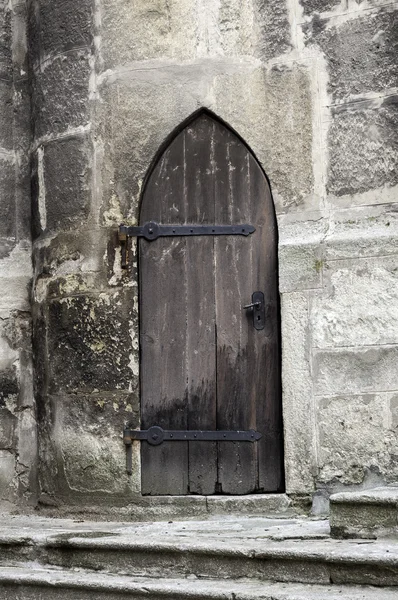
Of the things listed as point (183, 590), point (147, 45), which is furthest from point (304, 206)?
point (183, 590)

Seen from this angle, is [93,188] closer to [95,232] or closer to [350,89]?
[95,232]

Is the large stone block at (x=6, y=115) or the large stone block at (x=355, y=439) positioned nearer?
the large stone block at (x=355, y=439)

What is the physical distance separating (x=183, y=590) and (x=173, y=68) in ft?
8.91

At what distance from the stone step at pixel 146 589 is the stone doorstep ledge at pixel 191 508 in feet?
2.45

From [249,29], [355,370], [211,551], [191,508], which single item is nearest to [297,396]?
[355,370]

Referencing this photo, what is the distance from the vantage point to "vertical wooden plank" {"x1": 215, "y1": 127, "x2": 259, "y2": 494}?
5387 millimetres

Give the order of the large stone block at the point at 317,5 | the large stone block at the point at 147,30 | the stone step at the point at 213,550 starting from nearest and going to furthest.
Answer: the stone step at the point at 213,550 < the large stone block at the point at 317,5 < the large stone block at the point at 147,30

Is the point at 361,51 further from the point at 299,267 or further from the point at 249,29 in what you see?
the point at 299,267

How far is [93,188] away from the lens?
5.66 meters

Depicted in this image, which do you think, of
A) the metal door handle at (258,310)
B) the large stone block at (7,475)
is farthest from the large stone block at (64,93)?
the large stone block at (7,475)

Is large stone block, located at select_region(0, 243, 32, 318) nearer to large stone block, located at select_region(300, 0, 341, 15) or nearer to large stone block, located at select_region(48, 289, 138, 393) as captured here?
large stone block, located at select_region(48, 289, 138, 393)

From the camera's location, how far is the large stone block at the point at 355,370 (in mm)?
5086

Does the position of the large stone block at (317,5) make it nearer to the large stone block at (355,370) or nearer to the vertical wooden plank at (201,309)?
the vertical wooden plank at (201,309)

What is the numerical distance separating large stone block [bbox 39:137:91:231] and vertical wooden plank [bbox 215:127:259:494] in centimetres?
71
